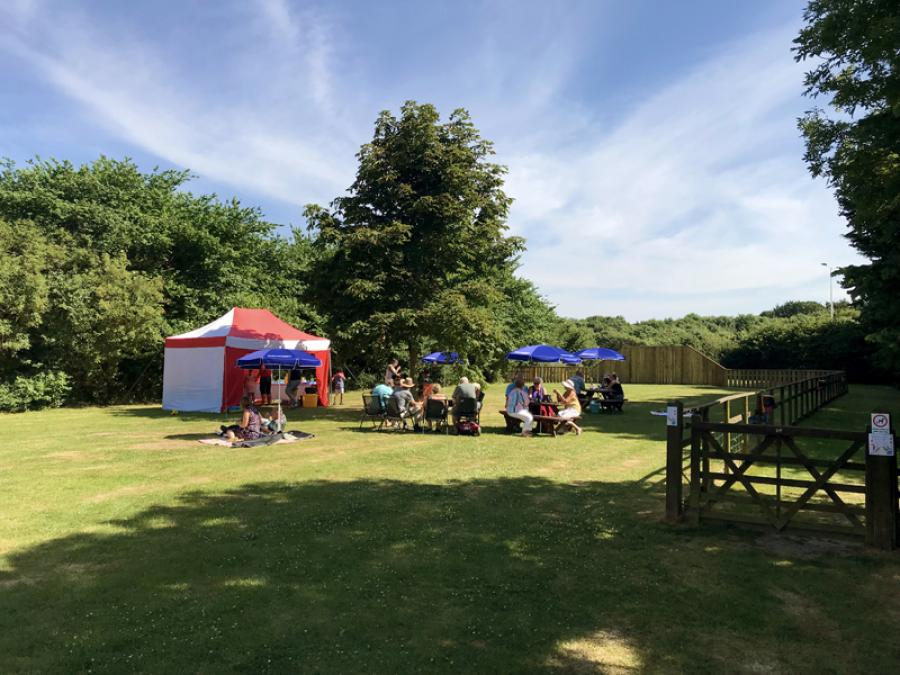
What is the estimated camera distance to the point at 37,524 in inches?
214

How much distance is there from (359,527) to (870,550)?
4609mm

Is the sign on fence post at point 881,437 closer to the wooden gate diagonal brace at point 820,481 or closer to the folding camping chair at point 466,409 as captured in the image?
the wooden gate diagonal brace at point 820,481

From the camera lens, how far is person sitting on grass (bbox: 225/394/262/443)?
422 inches

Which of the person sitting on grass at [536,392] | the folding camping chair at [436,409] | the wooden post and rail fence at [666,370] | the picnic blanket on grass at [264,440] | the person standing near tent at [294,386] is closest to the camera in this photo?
the picnic blanket on grass at [264,440]

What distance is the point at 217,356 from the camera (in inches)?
682

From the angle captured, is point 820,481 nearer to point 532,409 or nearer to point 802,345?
point 532,409

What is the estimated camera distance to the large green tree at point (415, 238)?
49.6 feet

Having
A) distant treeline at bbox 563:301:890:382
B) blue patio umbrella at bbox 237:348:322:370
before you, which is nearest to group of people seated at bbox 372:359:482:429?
blue patio umbrella at bbox 237:348:322:370

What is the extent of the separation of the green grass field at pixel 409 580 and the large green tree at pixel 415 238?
768 cm

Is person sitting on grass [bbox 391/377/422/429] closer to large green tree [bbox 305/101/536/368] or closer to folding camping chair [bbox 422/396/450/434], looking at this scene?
folding camping chair [bbox 422/396/450/434]

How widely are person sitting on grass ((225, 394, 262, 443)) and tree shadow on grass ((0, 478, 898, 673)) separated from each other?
4.80 meters

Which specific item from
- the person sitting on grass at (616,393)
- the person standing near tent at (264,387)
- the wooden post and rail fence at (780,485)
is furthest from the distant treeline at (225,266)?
the wooden post and rail fence at (780,485)

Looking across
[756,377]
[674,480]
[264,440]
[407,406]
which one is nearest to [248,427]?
→ [264,440]

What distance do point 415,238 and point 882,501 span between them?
12908mm
